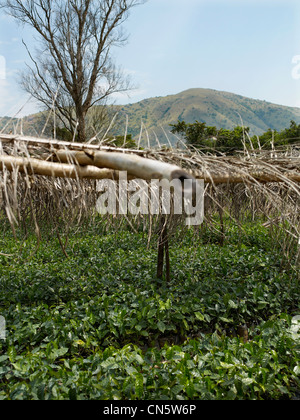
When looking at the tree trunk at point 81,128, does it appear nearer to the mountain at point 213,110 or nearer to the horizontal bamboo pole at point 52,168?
the horizontal bamboo pole at point 52,168

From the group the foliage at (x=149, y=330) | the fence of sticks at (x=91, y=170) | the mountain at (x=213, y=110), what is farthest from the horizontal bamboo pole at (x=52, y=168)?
the mountain at (x=213, y=110)

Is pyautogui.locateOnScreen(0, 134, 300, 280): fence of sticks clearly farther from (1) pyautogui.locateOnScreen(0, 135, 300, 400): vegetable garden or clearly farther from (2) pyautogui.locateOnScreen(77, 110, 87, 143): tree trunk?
(2) pyautogui.locateOnScreen(77, 110, 87, 143): tree trunk

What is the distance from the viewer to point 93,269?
556cm

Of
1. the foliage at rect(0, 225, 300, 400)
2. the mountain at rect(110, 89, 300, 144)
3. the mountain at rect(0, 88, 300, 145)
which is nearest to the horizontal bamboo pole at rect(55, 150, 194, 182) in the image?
the foliage at rect(0, 225, 300, 400)

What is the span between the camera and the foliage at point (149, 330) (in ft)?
7.91

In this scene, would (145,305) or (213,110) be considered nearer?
(145,305)

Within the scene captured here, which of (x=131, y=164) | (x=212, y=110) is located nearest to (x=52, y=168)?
(x=131, y=164)

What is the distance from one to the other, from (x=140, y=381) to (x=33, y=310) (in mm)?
1950

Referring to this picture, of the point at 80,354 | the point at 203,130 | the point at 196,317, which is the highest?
the point at 203,130

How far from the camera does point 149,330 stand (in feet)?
11.6

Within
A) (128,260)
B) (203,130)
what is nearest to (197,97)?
(203,130)

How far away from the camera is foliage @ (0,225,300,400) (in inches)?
94.9

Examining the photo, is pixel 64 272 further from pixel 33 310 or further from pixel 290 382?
pixel 290 382

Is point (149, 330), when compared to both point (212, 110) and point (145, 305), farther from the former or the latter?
point (212, 110)
